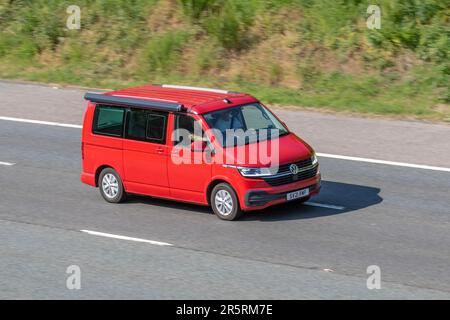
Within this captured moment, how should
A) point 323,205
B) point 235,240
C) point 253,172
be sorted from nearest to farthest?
point 235,240
point 253,172
point 323,205

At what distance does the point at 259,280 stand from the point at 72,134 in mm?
9899

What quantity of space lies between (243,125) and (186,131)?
94 cm

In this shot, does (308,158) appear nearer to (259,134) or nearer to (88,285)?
(259,134)

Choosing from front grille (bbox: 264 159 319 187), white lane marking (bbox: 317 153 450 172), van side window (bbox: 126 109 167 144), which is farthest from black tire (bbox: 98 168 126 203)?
white lane marking (bbox: 317 153 450 172)

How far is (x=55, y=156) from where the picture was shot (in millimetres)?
19172

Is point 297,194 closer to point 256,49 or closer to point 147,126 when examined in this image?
point 147,126

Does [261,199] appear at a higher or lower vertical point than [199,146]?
lower

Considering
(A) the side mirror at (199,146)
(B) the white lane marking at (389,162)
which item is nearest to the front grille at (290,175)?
(A) the side mirror at (199,146)

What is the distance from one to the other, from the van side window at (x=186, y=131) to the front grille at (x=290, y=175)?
1321mm

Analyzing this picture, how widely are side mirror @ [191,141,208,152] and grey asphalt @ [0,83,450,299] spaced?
1134 millimetres

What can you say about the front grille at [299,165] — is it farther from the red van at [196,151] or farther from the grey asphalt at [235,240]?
the grey asphalt at [235,240]

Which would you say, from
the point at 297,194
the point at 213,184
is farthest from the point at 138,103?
the point at 297,194

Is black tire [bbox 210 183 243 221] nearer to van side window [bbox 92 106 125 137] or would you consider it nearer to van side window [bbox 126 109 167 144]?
van side window [bbox 126 109 167 144]

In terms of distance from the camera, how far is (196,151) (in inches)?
579
